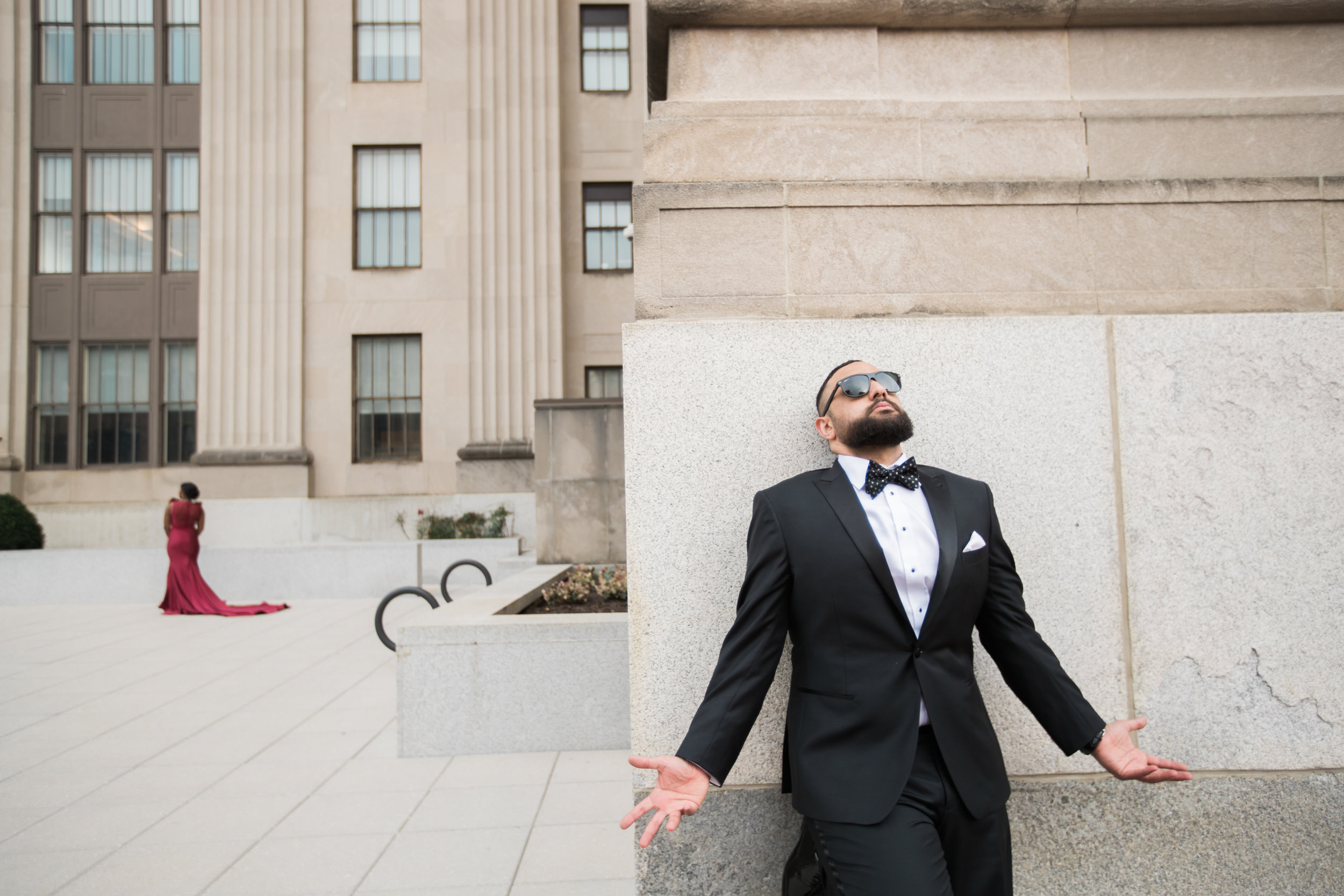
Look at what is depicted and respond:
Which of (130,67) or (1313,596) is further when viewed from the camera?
(130,67)

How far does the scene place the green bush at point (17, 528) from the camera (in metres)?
15.1

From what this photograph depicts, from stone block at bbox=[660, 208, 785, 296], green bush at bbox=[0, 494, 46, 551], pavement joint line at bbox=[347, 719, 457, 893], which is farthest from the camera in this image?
green bush at bbox=[0, 494, 46, 551]

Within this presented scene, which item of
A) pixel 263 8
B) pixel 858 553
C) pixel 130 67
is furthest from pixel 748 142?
pixel 130 67

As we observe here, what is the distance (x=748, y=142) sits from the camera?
12.2 feet

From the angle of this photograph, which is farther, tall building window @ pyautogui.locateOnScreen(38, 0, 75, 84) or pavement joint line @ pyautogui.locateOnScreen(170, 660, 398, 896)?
tall building window @ pyautogui.locateOnScreen(38, 0, 75, 84)

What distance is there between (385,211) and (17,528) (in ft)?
30.4

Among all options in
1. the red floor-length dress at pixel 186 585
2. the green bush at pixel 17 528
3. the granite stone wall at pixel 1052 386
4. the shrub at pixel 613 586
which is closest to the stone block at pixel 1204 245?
the granite stone wall at pixel 1052 386

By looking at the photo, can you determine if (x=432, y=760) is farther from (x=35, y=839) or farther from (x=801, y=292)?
(x=801, y=292)

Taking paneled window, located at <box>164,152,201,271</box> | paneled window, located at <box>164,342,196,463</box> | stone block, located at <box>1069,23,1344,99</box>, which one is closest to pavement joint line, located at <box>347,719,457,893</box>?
stone block, located at <box>1069,23,1344,99</box>

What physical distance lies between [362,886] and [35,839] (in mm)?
2015

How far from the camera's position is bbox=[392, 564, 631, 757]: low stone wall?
5801mm

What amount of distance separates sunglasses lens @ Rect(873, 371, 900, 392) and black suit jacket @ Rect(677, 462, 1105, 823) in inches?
12.2

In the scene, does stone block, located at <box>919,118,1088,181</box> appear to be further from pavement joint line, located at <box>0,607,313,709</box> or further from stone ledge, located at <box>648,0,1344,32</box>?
pavement joint line, located at <box>0,607,313,709</box>

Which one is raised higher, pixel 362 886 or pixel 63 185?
pixel 63 185
